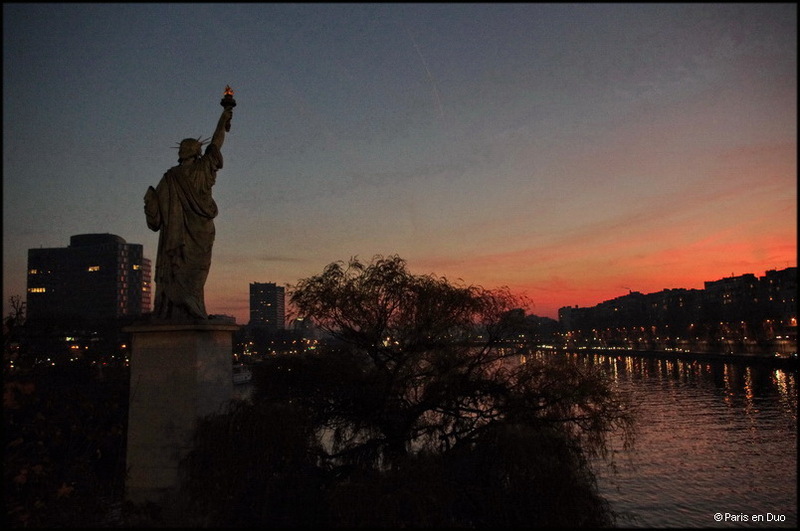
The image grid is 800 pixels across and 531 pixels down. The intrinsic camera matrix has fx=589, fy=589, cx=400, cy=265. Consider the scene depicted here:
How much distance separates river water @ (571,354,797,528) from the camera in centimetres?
2372

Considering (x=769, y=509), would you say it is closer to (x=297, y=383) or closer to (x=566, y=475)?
(x=566, y=475)

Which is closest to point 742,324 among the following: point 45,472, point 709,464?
point 709,464

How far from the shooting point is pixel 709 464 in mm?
31844

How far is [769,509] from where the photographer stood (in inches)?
954

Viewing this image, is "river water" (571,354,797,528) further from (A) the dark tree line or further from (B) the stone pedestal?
(B) the stone pedestal

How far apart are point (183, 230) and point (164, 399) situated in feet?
12.5

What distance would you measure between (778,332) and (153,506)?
15305 cm

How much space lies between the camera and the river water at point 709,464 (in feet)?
Result: 77.8

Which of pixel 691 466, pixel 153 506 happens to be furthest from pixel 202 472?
pixel 691 466

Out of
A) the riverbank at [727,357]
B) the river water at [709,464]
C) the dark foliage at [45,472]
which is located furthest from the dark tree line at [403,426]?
the riverbank at [727,357]

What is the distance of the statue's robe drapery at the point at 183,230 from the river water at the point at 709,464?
16.3m

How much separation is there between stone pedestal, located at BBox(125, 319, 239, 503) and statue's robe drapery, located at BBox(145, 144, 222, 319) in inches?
22.2

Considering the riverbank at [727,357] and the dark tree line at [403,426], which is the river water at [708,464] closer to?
the dark tree line at [403,426]

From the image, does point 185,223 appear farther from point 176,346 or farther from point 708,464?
point 708,464
